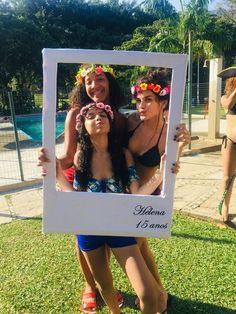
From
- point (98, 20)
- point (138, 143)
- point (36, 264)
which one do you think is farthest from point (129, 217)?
point (98, 20)

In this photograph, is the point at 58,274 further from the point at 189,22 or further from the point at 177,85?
the point at 189,22

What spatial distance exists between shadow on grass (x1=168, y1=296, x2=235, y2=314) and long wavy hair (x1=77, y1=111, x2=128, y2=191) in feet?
3.96

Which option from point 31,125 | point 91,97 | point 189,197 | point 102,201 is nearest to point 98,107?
point 91,97

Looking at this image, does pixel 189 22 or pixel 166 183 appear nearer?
pixel 166 183

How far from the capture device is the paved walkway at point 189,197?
4.71m

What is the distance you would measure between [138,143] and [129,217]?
43cm

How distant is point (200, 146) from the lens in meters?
8.56

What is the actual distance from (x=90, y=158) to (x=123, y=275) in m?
1.49

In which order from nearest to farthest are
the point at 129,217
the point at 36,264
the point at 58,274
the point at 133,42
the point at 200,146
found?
1. the point at 129,217
2. the point at 58,274
3. the point at 36,264
4. the point at 200,146
5. the point at 133,42

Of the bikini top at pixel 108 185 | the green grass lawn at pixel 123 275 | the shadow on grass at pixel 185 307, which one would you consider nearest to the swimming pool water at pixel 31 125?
the green grass lawn at pixel 123 275

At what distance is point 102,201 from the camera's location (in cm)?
200

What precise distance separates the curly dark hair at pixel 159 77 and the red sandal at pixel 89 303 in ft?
5.39

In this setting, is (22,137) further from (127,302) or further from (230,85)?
(127,302)

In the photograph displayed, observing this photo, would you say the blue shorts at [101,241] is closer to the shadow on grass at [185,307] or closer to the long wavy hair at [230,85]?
the shadow on grass at [185,307]
